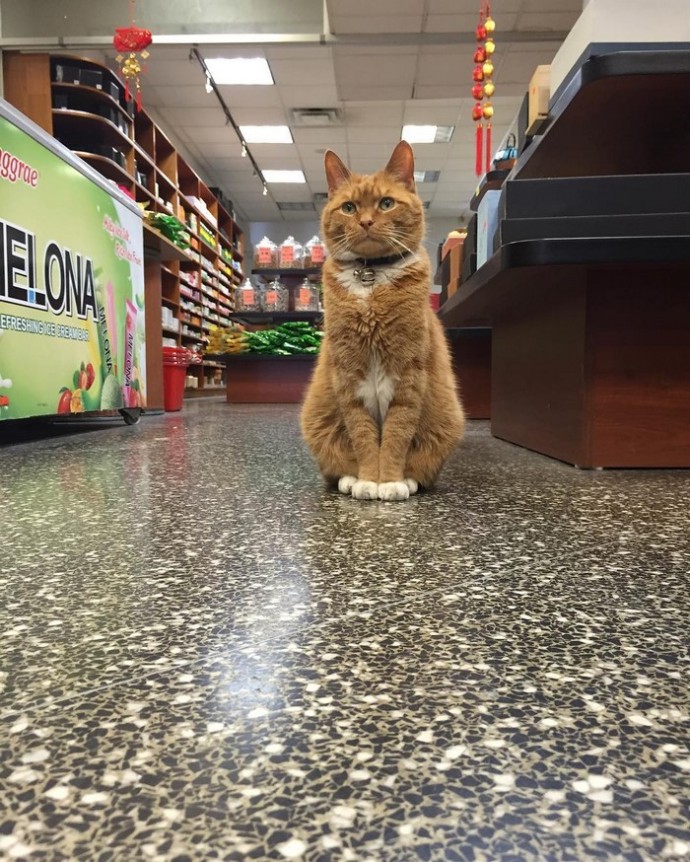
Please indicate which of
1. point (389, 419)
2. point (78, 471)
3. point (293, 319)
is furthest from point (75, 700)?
point (293, 319)

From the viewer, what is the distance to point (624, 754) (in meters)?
0.42

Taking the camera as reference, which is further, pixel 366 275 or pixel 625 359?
pixel 625 359

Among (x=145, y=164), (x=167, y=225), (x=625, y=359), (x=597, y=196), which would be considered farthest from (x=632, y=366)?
(x=145, y=164)

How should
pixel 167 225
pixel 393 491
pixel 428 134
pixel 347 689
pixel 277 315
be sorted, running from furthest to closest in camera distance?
1. pixel 428 134
2. pixel 277 315
3. pixel 167 225
4. pixel 393 491
5. pixel 347 689

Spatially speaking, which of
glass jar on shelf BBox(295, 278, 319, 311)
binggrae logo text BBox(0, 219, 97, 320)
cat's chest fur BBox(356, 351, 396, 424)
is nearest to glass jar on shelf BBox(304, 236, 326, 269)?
glass jar on shelf BBox(295, 278, 319, 311)

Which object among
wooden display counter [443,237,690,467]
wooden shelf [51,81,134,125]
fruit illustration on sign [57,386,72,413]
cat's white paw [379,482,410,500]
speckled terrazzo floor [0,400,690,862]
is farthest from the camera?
wooden shelf [51,81,134,125]

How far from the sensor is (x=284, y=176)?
9727 millimetres

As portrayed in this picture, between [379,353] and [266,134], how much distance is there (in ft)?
25.2

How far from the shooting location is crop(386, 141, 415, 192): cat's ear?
4.66ft

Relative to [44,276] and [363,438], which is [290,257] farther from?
[363,438]

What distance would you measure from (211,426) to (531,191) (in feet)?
6.92

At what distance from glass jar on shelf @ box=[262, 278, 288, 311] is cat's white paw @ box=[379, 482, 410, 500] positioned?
5.18 meters

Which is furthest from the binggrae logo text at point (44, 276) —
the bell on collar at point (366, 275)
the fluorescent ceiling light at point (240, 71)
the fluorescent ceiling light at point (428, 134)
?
the fluorescent ceiling light at point (428, 134)

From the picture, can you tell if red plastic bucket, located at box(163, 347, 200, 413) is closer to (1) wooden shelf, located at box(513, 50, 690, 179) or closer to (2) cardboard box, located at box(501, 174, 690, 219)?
(1) wooden shelf, located at box(513, 50, 690, 179)
